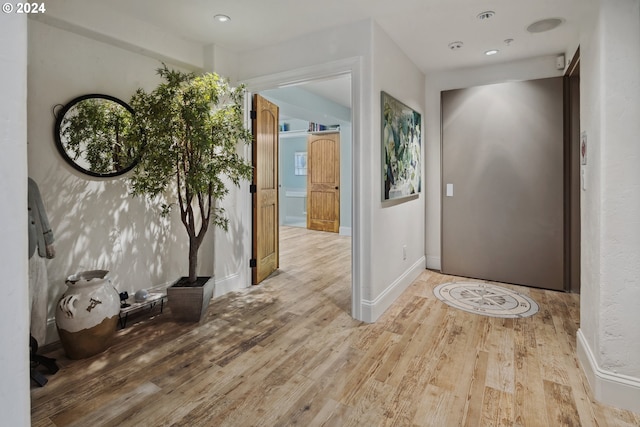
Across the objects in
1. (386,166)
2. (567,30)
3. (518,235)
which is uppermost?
(567,30)

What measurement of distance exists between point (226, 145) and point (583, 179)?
2.60 meters

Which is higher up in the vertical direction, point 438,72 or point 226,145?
point 438,72

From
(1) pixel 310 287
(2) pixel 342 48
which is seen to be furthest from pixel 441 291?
(2) pixel 342 48

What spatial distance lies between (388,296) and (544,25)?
8.75 feet

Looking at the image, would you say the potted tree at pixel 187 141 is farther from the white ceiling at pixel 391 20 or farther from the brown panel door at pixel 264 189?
the brown panel door at pixel 264 189

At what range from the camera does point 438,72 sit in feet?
14.1

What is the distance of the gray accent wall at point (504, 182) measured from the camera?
3736mm

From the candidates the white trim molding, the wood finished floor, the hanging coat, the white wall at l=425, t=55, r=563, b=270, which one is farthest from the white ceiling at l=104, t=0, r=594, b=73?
the white trim molding

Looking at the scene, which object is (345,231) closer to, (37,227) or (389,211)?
(389,211)

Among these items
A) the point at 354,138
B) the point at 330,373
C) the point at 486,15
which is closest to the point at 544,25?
the point at 486,15

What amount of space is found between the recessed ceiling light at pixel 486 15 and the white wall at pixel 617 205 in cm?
100
